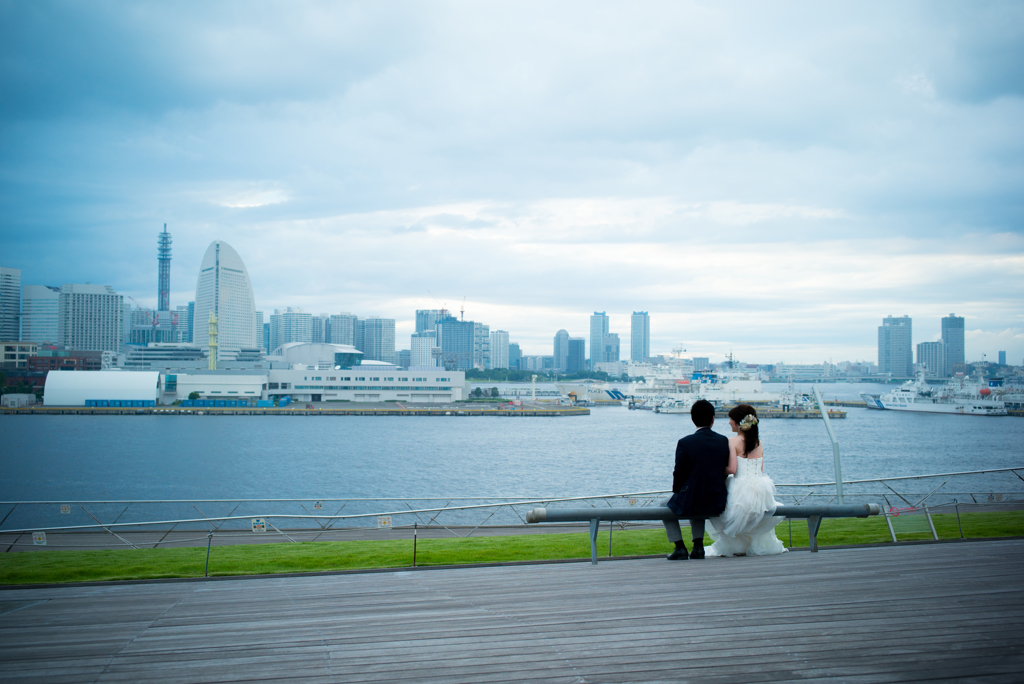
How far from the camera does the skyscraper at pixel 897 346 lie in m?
124

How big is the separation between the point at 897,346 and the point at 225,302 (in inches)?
5490

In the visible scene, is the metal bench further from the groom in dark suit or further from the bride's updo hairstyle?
the bride's updo hairstyle

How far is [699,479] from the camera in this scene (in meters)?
5.23

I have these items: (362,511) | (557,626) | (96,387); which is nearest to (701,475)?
(557,626)

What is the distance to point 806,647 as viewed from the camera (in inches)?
111

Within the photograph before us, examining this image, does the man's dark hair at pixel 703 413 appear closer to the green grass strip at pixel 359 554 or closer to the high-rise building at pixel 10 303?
the green grass strip at pixel 359 554

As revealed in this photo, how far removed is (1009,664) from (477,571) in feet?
11.5

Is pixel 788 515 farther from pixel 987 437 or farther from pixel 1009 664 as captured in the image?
pixel 987 437

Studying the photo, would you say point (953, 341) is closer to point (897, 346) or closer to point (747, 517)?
point (897, 346)

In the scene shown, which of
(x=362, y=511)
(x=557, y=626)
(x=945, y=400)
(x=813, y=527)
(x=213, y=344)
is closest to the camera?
(x=557, y=626)

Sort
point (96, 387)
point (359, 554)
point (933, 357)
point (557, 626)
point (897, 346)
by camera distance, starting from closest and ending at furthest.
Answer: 1. point (557, 626)
2. point (359, 554)
3. point (96, 387)
4. point (933, 357)
5. point (897, 346)

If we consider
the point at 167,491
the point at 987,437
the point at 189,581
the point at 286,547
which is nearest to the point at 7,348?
the point at 167,491

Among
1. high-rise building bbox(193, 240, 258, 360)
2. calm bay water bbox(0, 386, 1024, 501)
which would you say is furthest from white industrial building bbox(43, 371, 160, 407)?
high-rise building bbox(193, 240, 258, 360)

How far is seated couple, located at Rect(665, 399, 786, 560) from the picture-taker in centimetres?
518
